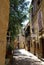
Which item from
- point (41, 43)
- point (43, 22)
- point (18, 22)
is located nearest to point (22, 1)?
point (18, 22)

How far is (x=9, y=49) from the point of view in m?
14.8

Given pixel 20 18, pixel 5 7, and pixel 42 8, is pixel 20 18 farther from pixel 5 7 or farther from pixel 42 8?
pixel 5 7

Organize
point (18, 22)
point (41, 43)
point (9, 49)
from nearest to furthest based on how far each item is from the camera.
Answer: point (18, 22)
point (9, 49)
point (41, 43)

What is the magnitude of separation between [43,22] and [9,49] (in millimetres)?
4194

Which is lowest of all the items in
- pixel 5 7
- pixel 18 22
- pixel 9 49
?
pixel 9 49

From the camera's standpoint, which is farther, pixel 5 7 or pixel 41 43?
Result: pixel 41 43

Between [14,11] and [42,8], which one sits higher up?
[42,8]

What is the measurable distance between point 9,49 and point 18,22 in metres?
2.62

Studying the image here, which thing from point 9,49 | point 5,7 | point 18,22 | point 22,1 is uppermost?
point 22,1

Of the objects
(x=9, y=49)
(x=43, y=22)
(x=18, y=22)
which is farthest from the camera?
(x=43, y=22)

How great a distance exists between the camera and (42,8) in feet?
56.6

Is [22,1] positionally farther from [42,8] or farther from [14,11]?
[42,8]

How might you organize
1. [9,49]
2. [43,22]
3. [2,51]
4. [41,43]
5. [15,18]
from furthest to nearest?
[41,43], [43,22], [9,49], [15,18], [2,51]

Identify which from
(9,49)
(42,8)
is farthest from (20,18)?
(42,8)
